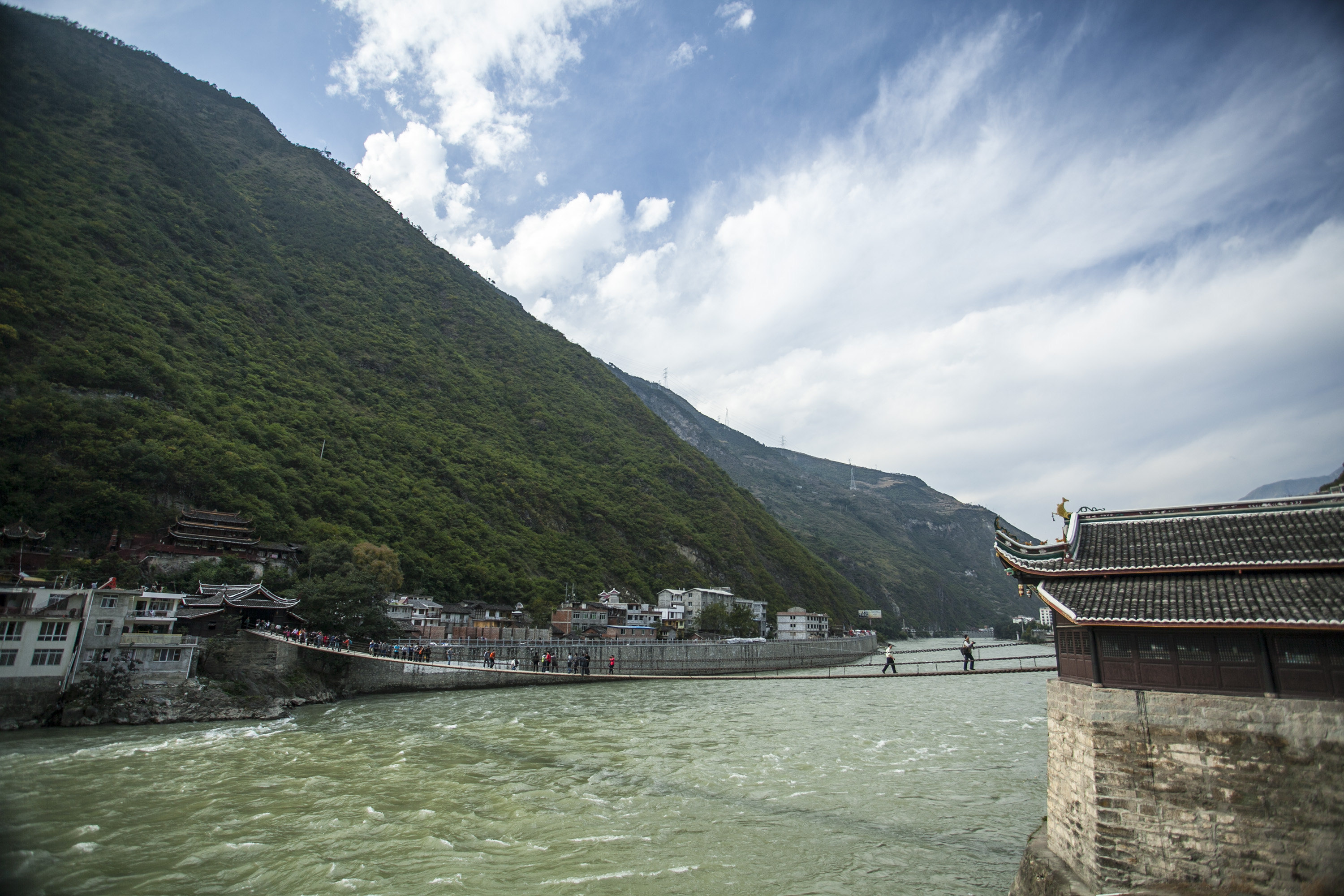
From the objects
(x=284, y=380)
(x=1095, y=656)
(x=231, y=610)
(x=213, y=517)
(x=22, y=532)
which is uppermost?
(x=284, y=380)

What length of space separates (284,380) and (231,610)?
126ft

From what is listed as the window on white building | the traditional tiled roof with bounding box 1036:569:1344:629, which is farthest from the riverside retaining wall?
the traditional tiled roof with bounding box 1036:569:1344:629

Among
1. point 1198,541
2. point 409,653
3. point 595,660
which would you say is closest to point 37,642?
point 409,653

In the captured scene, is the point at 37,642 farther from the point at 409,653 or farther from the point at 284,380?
the point at 284,380

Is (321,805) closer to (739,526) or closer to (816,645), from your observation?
(816,645)

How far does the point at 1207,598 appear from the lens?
746 cm

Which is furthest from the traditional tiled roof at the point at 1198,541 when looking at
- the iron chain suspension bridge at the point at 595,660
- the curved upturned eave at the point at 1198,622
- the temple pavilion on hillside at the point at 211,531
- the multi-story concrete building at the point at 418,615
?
the temple pavilion on hillside at the point at 211,531

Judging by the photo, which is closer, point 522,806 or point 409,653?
point 522,806

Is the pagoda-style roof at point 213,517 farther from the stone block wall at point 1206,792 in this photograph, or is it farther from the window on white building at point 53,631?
the stone block wall at point 1206,792

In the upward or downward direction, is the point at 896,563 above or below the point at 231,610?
above

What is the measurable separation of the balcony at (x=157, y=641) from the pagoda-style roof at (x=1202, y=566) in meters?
29.6

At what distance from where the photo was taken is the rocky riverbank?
67.4 ft

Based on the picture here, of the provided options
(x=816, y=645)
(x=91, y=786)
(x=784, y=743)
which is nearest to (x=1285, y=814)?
(x=784, y=743)

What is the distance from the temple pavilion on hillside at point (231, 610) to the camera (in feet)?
93.9
